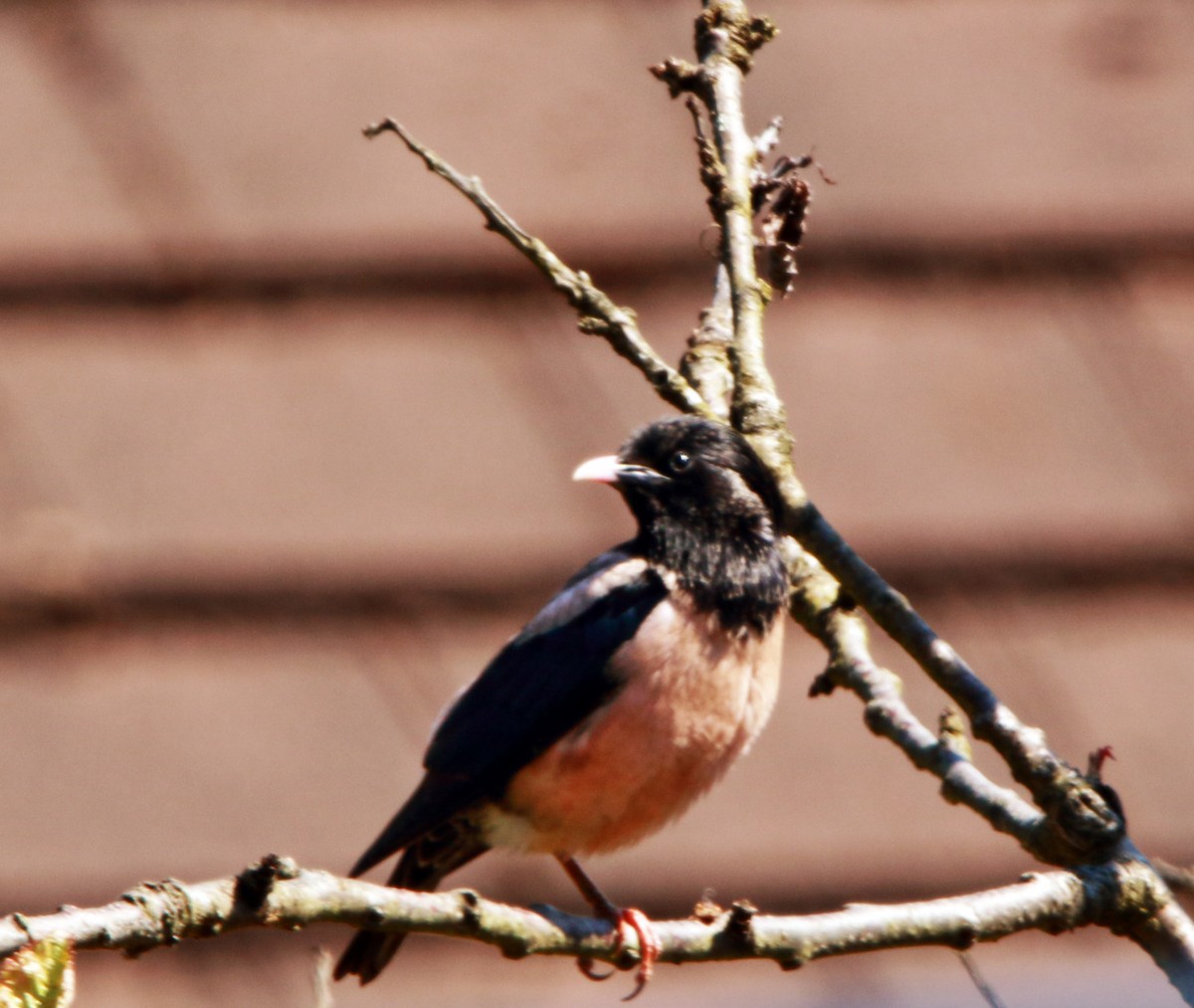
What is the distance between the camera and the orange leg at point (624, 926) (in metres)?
2.46

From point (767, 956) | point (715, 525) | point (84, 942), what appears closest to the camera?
point (84, 942)

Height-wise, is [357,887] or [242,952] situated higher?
[242,952]

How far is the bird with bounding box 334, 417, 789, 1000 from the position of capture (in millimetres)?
2988

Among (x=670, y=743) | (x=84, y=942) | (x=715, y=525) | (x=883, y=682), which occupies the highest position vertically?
(x=715, y=525)

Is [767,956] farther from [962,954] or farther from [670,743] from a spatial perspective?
[670,743]

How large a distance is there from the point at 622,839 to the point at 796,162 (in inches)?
51.2

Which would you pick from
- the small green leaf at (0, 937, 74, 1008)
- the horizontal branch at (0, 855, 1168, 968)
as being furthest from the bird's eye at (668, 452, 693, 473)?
the small green leaf at (0, 937, 74, 1008)

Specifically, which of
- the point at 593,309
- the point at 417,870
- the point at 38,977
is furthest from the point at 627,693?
the point at 38,977

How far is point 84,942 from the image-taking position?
3.84 feet

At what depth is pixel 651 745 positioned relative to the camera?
9.70 feet

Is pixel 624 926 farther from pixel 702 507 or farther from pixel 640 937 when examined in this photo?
pixel 702 507

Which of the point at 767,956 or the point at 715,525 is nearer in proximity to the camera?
the point at 767,956

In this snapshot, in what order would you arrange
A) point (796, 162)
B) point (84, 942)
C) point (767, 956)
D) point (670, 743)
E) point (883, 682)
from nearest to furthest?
point (84, 942), point (767, 956), point (883, 682), point (796, 162), point (670, 743)

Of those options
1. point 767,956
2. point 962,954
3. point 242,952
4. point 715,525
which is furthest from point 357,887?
point 242,952
